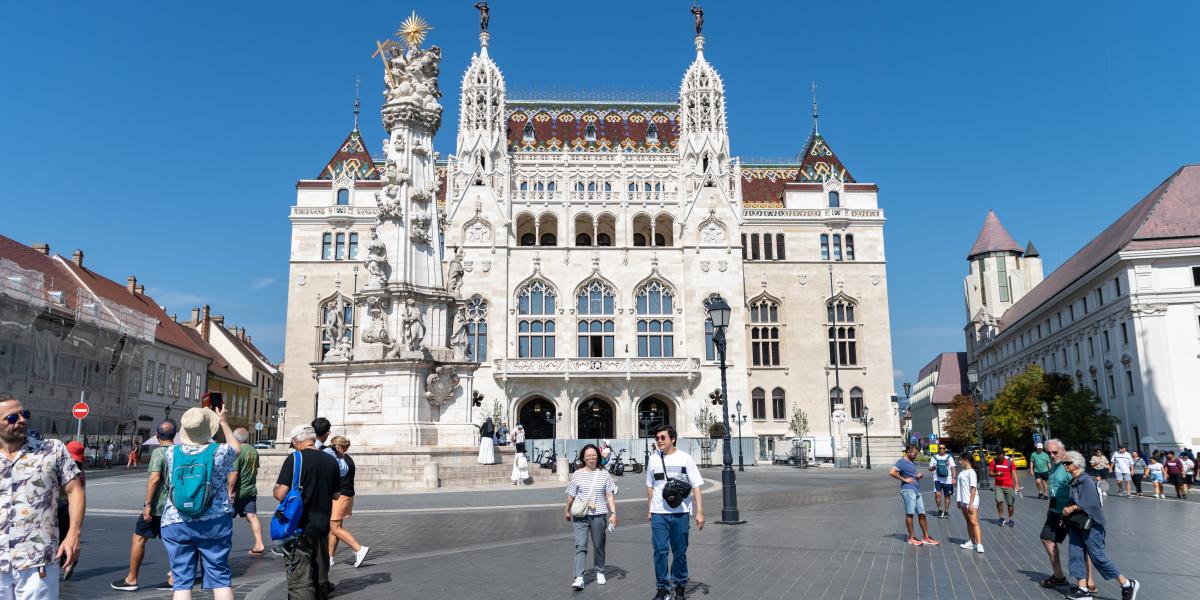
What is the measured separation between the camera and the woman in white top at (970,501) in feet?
36.5

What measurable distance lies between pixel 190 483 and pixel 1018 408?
→ 168 ft

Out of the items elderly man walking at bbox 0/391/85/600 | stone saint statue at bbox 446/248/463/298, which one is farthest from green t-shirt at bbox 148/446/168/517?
stone saint statue at bbox 446/248/463/298

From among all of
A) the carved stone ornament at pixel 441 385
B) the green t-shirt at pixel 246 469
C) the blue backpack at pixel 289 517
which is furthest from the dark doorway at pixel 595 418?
the blue backpack at pixel 289 517

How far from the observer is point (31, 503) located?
4875 mm

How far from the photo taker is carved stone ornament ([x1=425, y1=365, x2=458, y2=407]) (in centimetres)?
2069

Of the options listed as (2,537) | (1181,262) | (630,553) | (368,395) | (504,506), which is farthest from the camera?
(1181,262)

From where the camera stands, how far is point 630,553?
1101 centimetres

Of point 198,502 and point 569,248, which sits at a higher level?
point 569,248

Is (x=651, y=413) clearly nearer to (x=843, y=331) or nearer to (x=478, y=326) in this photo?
(x=478, y=326)

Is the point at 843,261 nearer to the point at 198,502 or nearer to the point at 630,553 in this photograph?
the point at 630,553

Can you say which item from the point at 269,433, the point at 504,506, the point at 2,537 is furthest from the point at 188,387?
the point at 2,537

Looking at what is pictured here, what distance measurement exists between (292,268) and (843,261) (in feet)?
125

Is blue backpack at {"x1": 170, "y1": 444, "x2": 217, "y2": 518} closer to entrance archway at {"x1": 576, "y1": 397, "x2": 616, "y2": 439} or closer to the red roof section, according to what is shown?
entrance archway at {"x1": 576, "y1": 397, "x2": 616, "y2": 439}

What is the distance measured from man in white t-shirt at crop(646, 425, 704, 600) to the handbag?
71cm
